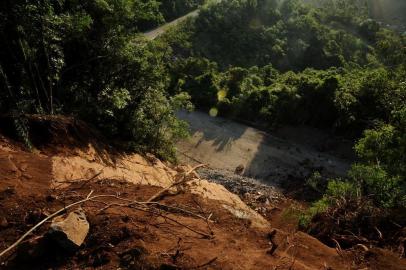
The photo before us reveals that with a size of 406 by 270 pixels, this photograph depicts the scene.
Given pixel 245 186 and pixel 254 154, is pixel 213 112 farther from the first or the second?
pixel 245 186

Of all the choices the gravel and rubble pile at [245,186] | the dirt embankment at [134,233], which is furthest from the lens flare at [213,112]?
the dirt embankment at [134,233]

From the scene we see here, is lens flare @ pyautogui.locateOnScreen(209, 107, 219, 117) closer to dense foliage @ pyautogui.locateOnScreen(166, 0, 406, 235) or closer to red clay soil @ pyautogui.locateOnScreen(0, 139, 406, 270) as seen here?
dense foliage @ pyautogui.locateOnScreen(166, 0, 406, 235)

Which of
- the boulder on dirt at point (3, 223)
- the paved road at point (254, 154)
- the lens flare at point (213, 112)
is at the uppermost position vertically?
the boulder on dirt at point (3, 223)

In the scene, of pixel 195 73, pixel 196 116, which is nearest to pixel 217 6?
pixel 195 73

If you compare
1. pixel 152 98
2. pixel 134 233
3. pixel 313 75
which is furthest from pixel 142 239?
pixel 313 75

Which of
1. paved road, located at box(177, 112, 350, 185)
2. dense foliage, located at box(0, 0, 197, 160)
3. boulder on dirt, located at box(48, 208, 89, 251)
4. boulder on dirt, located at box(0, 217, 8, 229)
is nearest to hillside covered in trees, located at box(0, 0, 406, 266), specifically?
dense foliage, located at box(0, 0, 197, 160)

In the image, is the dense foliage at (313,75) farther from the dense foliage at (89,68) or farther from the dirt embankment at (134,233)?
the dense foliage at (89,68)
